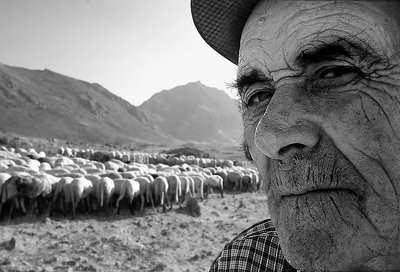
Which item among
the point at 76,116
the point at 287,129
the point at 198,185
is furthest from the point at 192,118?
the point at 287,129

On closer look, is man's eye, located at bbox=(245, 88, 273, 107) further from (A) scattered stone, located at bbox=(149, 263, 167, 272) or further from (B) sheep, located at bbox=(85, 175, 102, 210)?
(B) sheep, located at bbox=(85, 175, 102, 210)

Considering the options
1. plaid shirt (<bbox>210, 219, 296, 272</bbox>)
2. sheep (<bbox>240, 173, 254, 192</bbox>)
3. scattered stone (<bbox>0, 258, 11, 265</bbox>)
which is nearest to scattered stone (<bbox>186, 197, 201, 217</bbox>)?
scattered stone (<bbox>0, 258, 11, 265</bbox>)

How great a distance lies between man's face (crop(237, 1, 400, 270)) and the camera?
1118mm

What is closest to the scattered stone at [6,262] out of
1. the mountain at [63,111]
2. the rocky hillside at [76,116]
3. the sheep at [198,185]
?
the sheep at [198,185]

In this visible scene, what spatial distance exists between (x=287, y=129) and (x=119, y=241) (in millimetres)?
8305

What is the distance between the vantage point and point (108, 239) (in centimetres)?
877

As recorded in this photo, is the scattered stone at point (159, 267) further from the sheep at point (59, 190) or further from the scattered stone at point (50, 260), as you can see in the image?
the sheep at point (59, 190)

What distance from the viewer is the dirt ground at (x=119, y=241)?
7211 mm

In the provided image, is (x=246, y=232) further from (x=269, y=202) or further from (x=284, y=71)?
(x=284, y=71)

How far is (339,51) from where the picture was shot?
3.99ft

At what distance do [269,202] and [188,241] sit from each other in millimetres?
8421

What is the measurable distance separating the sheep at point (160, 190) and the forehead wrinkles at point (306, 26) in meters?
12.3

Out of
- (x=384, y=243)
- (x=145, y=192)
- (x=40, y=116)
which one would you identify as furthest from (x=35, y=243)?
(x=40, y=116)

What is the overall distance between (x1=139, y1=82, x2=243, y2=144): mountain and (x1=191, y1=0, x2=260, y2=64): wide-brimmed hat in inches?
5567
